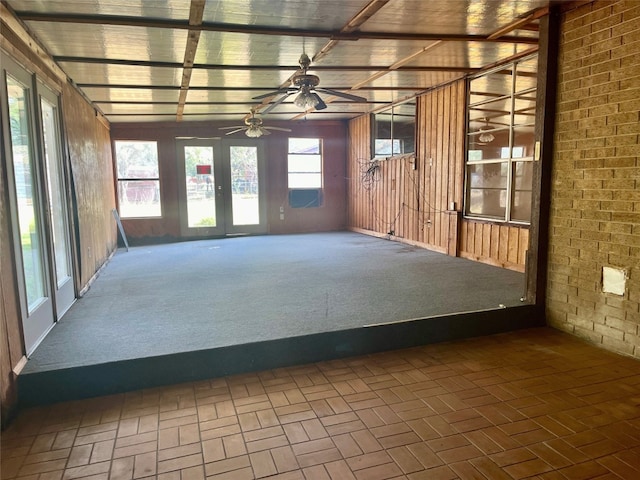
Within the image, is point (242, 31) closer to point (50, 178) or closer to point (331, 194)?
point (50, 178)

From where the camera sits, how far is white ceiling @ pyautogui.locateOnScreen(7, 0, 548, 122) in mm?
3369

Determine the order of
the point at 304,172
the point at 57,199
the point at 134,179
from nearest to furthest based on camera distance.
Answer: the point at 57,199 → the point at 134,179 → the point at 304,172

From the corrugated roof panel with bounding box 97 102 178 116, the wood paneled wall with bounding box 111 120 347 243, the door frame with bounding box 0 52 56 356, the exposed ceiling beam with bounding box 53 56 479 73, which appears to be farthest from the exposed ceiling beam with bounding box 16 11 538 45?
the wood paneled wall with bounding box 111 120 347 243

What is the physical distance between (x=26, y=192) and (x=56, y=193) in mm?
1063

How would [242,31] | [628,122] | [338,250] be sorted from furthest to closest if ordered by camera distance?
[338,250]
[242,31]
[628,122]

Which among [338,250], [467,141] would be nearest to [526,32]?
[467,141]

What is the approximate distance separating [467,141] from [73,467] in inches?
230

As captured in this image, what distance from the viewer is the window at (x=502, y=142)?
17.4 ft

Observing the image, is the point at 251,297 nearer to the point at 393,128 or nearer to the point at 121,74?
the point at 121,74

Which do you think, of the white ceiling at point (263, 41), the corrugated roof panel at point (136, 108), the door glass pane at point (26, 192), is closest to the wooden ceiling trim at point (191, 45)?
the white ceiling at point (263, 41)

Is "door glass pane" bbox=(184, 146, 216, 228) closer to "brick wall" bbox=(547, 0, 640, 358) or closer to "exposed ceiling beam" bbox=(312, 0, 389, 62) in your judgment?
"exposed ceiling beam" bbox=(312, 0, 389, 62)

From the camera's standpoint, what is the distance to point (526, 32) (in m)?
4.20

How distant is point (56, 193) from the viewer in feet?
13.6

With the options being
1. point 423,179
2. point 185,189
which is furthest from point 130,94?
point 423,179
